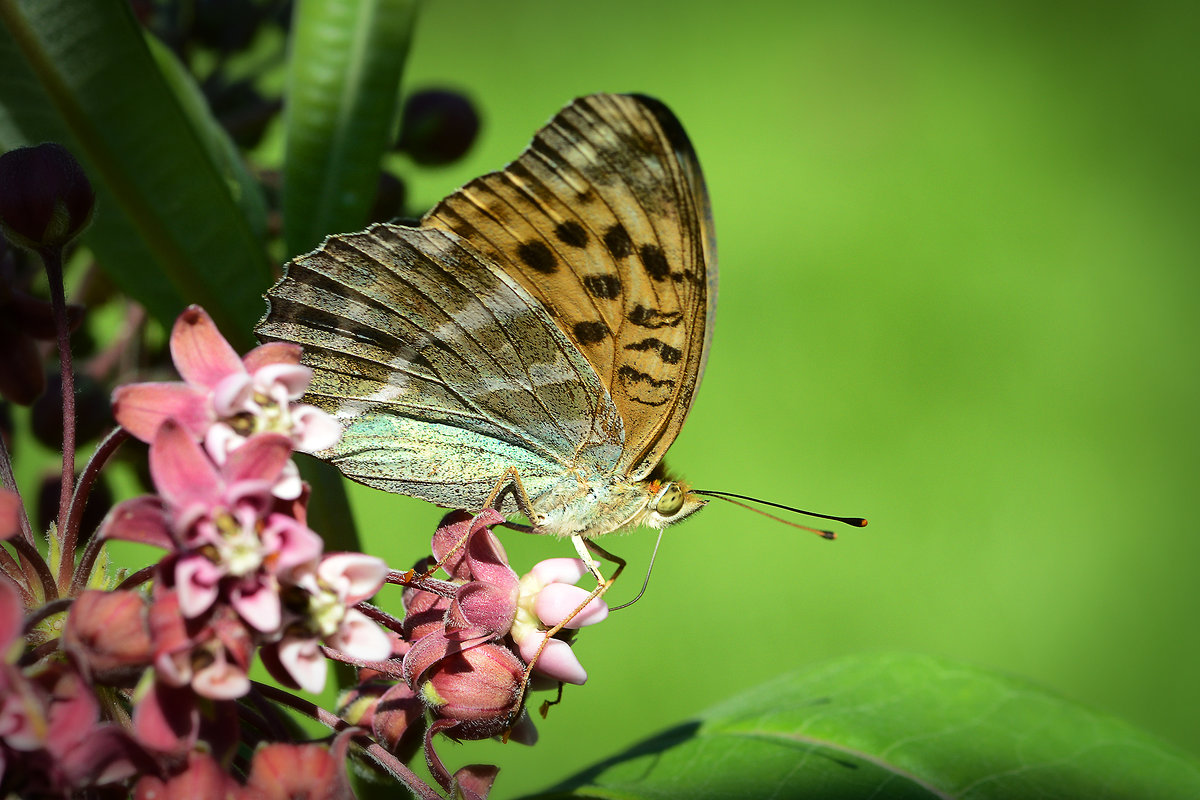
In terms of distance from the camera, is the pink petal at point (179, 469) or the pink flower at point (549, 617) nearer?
the pink petal at point (179, 469)

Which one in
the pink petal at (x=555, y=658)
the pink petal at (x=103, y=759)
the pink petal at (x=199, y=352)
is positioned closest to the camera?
the pink petal at (x=103, y=759)

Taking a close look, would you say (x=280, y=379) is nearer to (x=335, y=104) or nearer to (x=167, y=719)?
(x=167, y=719)

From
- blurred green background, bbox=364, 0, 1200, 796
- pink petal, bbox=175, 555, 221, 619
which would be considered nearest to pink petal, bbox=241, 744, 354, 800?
pink petal, bbox=175, 555, 221, 619

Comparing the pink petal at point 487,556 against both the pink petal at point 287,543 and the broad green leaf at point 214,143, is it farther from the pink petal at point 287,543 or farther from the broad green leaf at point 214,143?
the broad green leaf at point 214,143

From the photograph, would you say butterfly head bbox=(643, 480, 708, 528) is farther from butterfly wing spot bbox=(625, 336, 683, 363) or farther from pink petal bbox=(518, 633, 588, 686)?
pink petal bbox=(518, 633, 588, 686)

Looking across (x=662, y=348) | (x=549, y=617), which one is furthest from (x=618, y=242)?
(x=549, y=617)

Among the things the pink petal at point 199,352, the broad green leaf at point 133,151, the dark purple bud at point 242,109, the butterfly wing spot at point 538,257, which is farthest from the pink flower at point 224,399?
the dark purple bud at point 242,109

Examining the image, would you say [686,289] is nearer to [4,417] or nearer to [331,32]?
[331,32]

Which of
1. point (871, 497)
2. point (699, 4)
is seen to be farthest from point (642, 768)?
point (699, 4)
